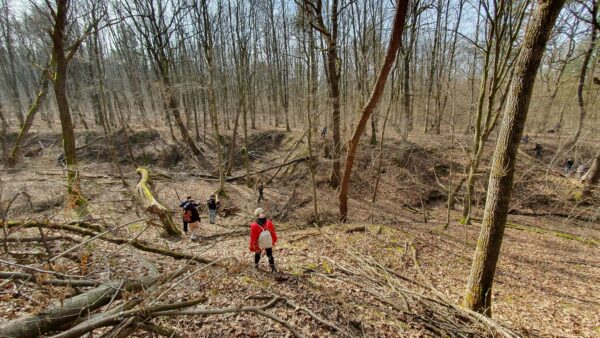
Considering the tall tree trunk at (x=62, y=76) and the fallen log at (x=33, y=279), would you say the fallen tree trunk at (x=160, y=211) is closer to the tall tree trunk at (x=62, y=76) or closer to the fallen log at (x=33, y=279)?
the tall tree trunk at (x=62, y=76)

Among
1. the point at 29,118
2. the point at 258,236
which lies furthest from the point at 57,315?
the point at 29,118

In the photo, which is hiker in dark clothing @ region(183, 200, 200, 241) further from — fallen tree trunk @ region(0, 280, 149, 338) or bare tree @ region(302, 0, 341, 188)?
bare tree @ region(302, 0, 341, 188)

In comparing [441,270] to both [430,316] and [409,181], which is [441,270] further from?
[409,181]

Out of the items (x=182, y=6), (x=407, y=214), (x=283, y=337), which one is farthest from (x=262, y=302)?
(x=182, y=6)

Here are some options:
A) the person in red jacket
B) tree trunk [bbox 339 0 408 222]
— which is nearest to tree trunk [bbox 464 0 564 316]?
tree trunk [bbox 339 0 408 222]

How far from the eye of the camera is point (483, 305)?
4.55 meters

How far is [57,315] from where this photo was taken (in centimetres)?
281

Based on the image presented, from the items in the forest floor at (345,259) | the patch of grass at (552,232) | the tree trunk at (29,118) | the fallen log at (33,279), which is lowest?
the patch of grass at (552,232)

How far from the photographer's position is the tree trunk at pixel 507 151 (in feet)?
11.8

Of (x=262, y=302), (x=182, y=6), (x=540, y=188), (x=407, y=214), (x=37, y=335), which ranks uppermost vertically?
(x=182, y=6)

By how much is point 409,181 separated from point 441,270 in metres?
10.5

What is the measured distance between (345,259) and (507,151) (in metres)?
4.35

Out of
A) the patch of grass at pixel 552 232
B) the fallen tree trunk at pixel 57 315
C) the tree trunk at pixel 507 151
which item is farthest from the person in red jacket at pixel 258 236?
the patch of grass at pixel 552 232

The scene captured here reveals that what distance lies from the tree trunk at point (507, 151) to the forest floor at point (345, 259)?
0.69 meters
